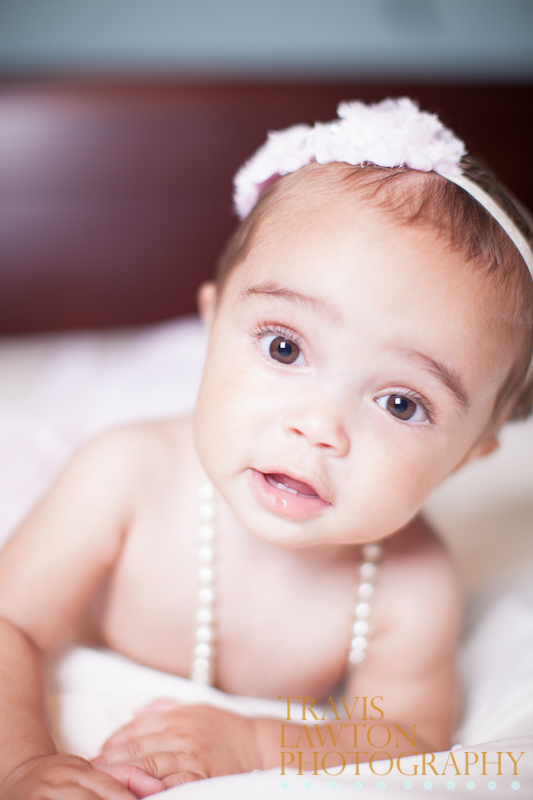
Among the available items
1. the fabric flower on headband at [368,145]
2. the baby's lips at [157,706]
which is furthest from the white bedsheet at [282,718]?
the fabric flower on headband at [368,145]

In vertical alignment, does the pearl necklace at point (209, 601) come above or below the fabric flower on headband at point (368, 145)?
below

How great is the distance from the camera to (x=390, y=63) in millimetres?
2383

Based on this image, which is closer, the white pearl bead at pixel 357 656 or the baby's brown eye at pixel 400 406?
the baby's brown eye at pixel 400 406

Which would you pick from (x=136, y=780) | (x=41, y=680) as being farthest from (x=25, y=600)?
(x=136, y=780)

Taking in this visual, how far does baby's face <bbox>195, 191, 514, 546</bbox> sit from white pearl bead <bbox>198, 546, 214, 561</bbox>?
0.19 metres

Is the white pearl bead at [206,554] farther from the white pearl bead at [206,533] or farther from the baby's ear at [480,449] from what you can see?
the baby's ear at [480,449]

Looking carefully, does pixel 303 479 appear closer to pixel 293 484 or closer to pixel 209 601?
pixel 293 484

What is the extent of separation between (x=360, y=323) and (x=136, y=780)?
1.55ft

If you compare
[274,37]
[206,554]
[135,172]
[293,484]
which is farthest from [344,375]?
[274,37]

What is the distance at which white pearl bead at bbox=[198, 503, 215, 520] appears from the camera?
899 mm

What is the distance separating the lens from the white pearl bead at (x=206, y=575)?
0.89 metres

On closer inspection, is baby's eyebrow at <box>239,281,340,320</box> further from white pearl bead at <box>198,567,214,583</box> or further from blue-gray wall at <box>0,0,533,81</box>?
blue-gray wall at <box>0,0,533,81</box>

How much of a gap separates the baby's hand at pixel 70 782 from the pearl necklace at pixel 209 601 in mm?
280

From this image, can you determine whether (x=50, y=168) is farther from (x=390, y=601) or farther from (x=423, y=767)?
(x=423, y=767)
